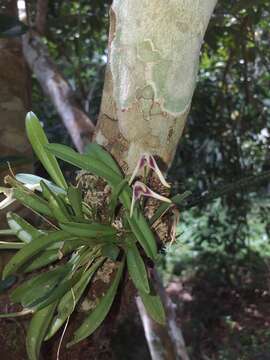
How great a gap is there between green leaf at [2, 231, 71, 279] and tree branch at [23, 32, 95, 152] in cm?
88

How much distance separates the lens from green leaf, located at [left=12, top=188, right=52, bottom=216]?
616 mm

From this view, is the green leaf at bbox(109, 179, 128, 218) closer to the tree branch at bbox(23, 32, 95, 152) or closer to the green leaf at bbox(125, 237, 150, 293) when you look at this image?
the green leaf at bbox(125, 237, 150, 293)

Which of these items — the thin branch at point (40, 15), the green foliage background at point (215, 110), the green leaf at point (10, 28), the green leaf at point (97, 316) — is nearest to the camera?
the green leaf at point (97, 316)

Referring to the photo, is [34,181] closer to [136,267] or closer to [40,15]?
[136,267]

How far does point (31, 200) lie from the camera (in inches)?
24.6

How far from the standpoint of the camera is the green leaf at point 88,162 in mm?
612

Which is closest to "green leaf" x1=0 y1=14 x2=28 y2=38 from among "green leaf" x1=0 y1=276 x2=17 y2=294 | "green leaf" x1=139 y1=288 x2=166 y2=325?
"green leaf" x1=0 y1=276 x2=17 y2=294

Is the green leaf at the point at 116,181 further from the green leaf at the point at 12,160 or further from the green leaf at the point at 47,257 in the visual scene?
the green leaf at the point at 12,160

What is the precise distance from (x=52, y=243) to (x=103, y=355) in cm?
48

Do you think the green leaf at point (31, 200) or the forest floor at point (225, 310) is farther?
the forest floor at point (225, 310)

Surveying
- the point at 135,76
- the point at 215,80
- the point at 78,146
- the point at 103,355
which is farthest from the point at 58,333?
the point at 215,80

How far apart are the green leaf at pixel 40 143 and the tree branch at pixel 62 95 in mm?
809

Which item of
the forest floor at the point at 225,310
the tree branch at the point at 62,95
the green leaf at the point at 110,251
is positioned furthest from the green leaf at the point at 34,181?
the forest floor at the point at 225,310

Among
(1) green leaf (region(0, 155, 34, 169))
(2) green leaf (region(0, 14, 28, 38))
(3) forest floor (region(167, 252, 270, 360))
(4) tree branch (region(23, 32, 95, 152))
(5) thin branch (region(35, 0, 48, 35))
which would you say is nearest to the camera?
(1) green leaf (region(0, 155, 34, 169))
